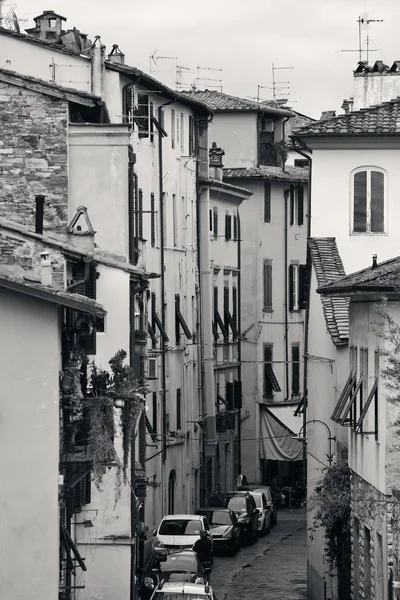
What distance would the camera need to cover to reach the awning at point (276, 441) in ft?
264

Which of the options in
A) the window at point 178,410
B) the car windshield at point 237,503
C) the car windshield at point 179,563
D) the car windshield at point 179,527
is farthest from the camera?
the window at point 178,410

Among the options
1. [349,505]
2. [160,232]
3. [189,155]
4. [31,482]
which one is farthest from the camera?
[189,155]

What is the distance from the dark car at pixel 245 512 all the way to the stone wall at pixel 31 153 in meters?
23.4

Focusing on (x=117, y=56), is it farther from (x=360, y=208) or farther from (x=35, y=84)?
(x=35, y=84)

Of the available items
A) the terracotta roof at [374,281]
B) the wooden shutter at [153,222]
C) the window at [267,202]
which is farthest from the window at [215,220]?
the terracotta roof at [374,281]

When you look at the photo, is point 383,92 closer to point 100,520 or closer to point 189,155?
point 189,155

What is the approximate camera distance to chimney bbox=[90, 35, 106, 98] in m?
50.4

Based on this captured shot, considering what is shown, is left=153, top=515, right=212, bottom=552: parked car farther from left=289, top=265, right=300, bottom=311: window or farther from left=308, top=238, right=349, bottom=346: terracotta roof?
left=289, top=265, right=300, bottom=311: window

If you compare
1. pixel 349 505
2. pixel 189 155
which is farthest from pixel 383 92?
pixel 349 505

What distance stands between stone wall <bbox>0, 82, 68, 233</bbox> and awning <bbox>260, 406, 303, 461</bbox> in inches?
1596

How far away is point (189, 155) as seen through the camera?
67.4m

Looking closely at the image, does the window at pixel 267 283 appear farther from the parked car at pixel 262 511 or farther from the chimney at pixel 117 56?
the chimney at pixel 117 56

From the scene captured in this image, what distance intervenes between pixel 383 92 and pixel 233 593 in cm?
1609

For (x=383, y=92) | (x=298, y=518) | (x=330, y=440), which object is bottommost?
(x=298, y=518)
